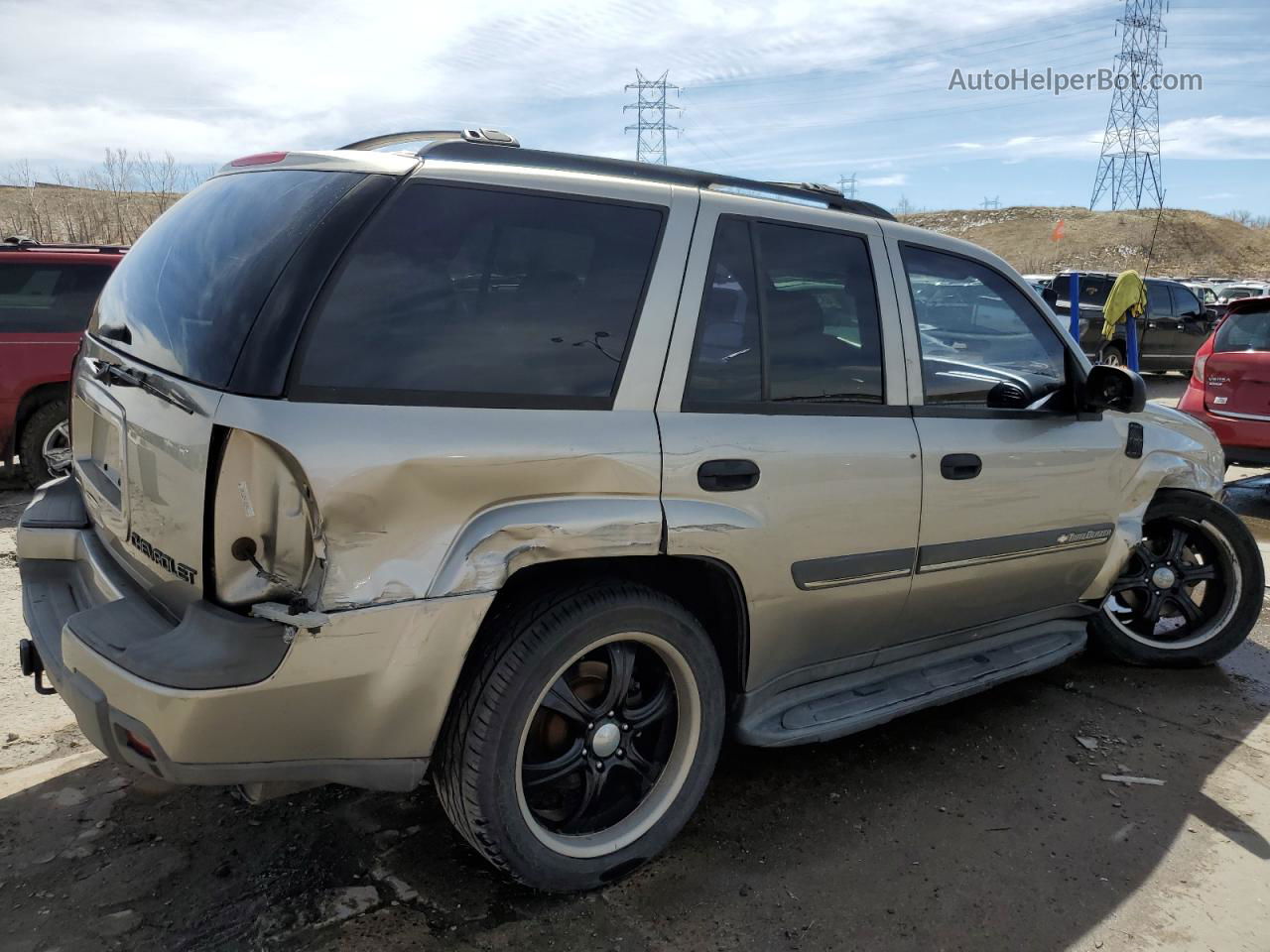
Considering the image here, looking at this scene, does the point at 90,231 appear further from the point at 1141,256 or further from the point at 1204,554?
the point at 1141,256

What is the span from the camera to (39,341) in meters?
6.95

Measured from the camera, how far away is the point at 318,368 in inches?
83.2

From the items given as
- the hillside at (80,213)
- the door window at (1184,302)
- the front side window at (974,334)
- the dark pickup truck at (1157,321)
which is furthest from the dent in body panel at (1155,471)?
the hillside at (80,213)

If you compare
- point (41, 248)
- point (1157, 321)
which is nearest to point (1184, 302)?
point (1157, 321)

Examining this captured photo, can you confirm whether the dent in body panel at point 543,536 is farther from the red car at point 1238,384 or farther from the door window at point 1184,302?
the door window at point 1184,302

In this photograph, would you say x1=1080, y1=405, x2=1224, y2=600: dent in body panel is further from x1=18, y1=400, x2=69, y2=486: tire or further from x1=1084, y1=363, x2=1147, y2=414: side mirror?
x1=18, y1=400, x2=69, y2=486: tire

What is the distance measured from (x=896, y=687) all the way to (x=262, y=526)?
2157 mm

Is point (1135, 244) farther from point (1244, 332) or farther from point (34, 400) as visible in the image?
point (34, 400)

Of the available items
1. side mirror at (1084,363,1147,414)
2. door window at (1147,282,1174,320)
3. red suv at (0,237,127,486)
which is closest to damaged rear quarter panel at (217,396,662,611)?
side mirror at (1084,363,1147,414)

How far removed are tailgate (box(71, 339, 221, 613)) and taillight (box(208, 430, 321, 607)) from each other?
0.19ft

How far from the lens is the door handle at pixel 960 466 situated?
321 centimetres

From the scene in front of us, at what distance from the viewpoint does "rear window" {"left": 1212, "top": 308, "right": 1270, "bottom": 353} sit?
8.06 m

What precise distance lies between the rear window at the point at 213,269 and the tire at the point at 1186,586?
373cm

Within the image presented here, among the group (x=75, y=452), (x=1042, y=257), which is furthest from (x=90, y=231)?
(x=1042, y=257)
